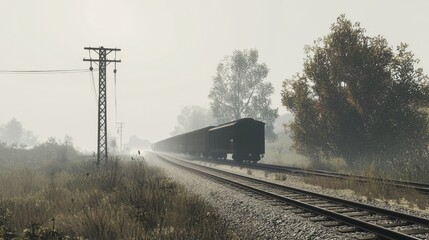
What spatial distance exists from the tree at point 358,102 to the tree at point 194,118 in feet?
298

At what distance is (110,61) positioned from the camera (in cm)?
2272

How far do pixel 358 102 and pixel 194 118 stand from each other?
321ft

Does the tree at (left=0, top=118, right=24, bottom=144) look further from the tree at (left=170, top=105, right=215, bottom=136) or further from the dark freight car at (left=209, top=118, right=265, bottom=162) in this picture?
the dark freight car at (left=209, top=118, right=265, bottom=162)

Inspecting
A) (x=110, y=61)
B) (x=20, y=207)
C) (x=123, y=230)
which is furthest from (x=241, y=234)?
(x=110, y=61)

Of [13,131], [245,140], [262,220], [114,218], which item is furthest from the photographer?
[13,131]

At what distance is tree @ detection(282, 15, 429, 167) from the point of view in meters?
21.2

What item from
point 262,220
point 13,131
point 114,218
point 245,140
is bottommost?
point 262,220

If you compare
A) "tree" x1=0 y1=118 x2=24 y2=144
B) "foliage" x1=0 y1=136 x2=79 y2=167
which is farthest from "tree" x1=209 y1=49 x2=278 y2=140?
"tree" x1=0 y1=118 x2=24 y2=144

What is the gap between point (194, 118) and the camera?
4690 inches

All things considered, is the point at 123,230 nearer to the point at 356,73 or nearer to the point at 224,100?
the point at 356,73

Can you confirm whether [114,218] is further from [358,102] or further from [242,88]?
[242,88]

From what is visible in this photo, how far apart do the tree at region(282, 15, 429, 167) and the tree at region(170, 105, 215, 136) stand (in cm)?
9080

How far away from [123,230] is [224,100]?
4835 centimetres

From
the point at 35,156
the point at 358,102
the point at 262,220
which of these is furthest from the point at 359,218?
the point at 35,156
